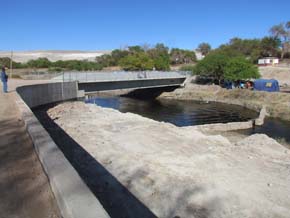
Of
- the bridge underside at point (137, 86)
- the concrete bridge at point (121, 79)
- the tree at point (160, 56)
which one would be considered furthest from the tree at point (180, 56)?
the concrete bridge at point (121, 79)

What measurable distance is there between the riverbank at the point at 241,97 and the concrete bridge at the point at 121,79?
3.15 metres

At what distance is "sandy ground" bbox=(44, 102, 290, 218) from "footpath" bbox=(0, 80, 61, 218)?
7.39 ft

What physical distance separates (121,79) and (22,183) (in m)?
41.9

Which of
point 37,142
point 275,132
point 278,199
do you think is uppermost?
point 37,142

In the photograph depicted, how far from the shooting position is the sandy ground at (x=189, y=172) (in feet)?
25.7

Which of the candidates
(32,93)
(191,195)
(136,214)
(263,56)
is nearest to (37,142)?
(136,214)

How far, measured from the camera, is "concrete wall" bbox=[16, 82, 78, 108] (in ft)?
74.3

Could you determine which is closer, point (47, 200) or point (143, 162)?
point (47, 200)

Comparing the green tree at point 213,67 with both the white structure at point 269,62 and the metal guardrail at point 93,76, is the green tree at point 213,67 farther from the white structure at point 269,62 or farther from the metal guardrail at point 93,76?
the white structure at point 269,62

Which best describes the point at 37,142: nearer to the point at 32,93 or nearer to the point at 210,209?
the point at 210,209

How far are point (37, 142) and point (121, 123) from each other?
12.4 m

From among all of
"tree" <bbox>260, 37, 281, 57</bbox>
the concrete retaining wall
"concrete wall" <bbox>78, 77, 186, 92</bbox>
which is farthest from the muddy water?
"tree" <bbox>260, 37, 281, 57</bbox>

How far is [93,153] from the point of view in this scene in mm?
11484

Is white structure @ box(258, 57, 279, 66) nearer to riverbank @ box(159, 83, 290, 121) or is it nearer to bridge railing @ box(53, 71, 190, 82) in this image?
riverbank @ box(159, 83, 290, 121)
